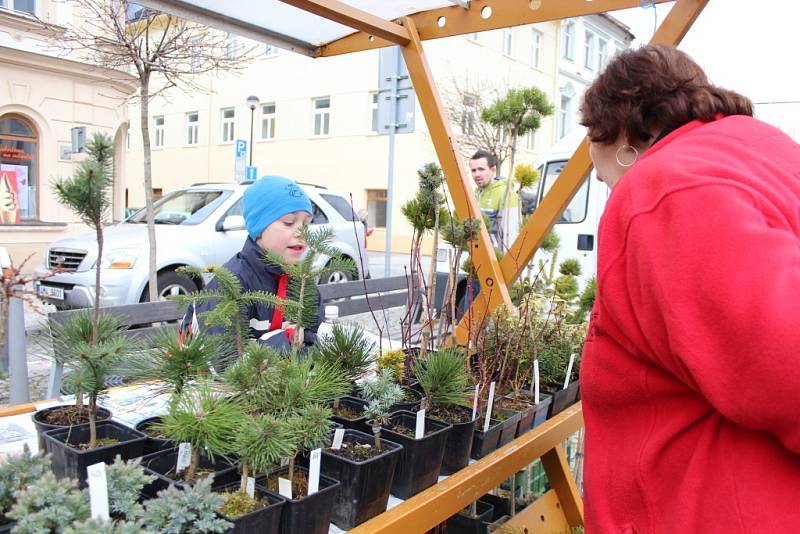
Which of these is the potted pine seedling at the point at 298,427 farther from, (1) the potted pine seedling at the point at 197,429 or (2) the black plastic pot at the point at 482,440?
(2) the black plastic pot at the point at 482,440

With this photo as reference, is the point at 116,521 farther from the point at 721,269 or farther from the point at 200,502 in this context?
the point at 721,269

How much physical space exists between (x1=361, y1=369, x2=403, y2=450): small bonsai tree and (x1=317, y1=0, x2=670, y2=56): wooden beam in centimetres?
153

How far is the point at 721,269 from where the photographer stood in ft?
2.86

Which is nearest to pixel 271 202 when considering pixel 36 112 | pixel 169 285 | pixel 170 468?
pixel 170 468

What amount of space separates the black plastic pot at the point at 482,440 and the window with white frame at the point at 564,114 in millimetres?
22501

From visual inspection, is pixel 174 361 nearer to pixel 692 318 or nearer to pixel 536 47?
pixel 692 318

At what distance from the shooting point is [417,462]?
1468 mm

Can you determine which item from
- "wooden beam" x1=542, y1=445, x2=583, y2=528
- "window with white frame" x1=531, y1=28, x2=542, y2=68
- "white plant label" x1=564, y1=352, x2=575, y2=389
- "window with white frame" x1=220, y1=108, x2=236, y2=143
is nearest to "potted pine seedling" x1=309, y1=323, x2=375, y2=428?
"white plant label" x1=564, y1=352, x2=575, y2=389

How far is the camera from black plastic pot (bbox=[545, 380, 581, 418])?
2.18m

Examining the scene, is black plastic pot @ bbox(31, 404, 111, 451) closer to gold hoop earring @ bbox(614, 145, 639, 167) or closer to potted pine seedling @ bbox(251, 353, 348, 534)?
potted pine seedling @ bbox(251, 353, 348, 534)

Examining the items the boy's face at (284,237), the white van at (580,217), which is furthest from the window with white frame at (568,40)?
the boy's face at (284,237)

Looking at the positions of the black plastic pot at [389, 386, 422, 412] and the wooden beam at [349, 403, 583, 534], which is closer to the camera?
the wooden beam at [349, 403, 583, 534]

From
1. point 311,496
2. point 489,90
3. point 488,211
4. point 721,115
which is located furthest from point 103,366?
point 489,90

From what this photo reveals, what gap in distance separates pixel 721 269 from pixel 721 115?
398 mm
